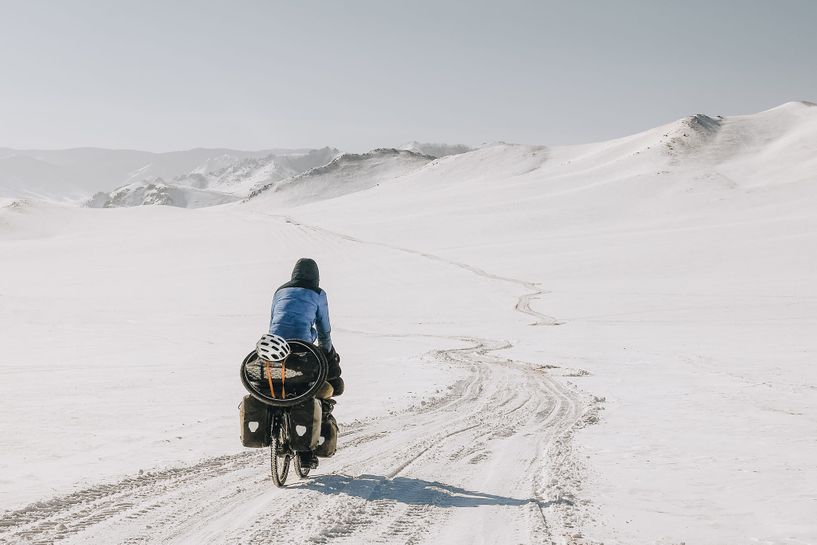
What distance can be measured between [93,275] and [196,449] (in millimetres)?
39370

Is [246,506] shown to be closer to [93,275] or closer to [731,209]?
[93,275]

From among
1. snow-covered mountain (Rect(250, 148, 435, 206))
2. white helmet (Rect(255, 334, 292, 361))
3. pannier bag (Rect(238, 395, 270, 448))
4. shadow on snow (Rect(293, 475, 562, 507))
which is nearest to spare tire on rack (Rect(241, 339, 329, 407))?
white helmet (Rect(255, 334, 292, 361))

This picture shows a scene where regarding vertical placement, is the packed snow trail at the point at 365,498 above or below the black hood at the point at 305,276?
below

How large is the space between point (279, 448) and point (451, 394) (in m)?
6.50

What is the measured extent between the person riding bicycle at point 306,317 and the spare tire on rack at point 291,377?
331mm

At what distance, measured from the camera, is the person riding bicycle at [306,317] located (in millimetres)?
6426

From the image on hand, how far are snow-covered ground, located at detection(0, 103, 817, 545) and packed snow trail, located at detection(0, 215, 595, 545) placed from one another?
0.03 metres

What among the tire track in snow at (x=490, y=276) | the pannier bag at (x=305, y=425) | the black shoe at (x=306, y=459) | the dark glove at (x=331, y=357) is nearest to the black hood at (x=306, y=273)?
the dark glove at (x=331, y=357)

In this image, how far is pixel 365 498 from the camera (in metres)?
6.02

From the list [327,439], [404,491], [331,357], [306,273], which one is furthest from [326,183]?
[404,491]

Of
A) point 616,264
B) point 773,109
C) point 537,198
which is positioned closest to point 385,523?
point 616,264

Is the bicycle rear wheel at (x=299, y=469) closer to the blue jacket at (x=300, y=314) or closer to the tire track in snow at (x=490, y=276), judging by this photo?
the blue jacket at (x=300, y=314)

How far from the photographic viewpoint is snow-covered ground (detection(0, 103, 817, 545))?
557 cm

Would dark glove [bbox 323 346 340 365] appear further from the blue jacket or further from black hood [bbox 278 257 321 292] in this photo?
black hood [bbox 278 257 321 292]
